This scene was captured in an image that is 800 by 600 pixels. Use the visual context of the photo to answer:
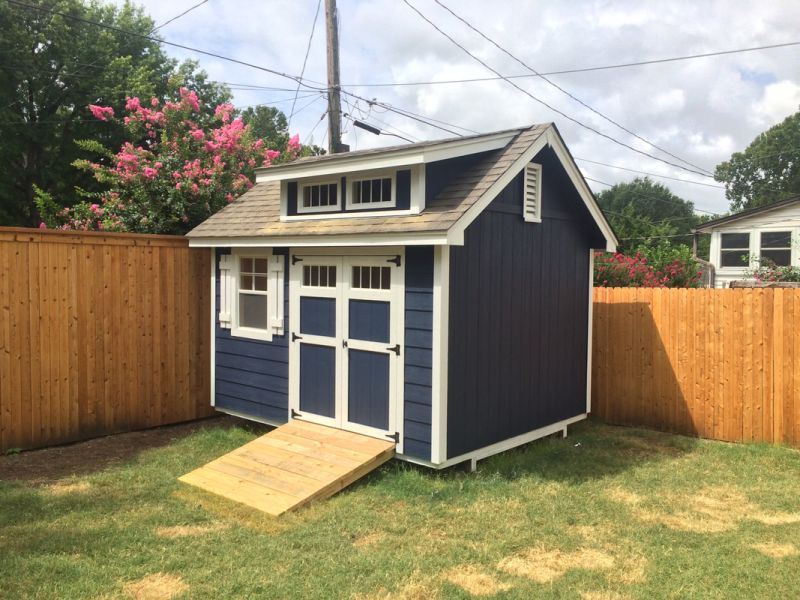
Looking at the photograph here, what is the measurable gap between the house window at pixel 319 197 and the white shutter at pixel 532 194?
6.50 feet

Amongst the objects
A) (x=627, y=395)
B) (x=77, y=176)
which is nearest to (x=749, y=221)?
(x=627, y=395)

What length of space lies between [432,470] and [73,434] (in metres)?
4.01

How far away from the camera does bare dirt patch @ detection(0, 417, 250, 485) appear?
5.97m

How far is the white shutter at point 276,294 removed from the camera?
7.14 meters

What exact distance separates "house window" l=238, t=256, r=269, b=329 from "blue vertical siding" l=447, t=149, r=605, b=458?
263 cm

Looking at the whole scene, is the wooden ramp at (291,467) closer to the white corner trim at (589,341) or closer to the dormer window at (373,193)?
the dormer window at (373,193)

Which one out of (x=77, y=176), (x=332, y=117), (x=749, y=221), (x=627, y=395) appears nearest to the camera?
(x=627, y=395)

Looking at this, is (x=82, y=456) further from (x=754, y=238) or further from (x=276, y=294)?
(x=754, y=238)

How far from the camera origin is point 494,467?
621 cm

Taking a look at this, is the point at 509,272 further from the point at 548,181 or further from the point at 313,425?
the point at 313,425

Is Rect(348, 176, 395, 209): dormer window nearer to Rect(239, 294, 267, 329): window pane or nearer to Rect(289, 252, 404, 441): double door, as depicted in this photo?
Rect(289, 252, 404, 441): double door

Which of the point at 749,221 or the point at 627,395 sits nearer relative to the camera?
the point at 627,395

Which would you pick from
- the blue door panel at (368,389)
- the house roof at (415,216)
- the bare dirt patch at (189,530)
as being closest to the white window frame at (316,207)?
the house roof at (415,216)

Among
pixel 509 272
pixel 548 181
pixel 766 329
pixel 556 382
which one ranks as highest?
pixel 548 181
